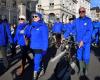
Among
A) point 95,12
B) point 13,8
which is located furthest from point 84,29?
point 95,12

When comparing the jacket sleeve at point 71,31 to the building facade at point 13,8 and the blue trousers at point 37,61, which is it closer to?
the blue trousers at point 37,61

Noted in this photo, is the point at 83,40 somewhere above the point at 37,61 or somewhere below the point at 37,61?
above

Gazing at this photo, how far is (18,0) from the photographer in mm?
53688

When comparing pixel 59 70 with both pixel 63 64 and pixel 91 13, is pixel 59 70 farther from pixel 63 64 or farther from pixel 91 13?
pixel 91 13

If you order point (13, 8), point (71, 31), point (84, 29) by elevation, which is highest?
point (13, 8)

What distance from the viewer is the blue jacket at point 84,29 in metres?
8.49

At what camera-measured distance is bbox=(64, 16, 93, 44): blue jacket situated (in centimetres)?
849

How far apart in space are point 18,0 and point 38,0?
14409 millimetres

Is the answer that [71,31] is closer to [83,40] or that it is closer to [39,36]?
[39,36]

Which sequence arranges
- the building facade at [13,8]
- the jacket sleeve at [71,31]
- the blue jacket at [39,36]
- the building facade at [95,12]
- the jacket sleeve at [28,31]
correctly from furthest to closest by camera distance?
1. the building facade at [95,12]
2. the building facade at [13,8]
3. the jacket sleeve at [28,31]
4. the blue jacket at [39,36]
5. the jacket sleeve at [71,31]

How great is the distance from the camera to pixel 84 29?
28.2ft

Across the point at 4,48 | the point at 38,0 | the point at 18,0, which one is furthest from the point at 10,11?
the point at 4,48

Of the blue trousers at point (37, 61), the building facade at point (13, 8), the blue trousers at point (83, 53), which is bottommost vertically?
the blue trousers at point (37, 61)

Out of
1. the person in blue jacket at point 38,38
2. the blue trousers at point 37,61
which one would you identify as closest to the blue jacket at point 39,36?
the person in blue jacket at point 38,38
